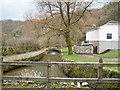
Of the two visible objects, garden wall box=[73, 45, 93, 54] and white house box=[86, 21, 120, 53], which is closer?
white house box=[86, 21, 120, 53]

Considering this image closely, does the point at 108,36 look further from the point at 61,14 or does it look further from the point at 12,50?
the point at 12,50

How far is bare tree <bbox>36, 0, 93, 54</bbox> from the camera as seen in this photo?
19.8 ft

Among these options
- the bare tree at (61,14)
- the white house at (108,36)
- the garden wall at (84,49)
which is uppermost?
the bare tree at (61,14)

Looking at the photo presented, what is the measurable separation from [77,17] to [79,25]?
64 cm

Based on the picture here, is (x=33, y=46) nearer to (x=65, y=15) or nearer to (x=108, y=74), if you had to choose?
(x=65, y=15)

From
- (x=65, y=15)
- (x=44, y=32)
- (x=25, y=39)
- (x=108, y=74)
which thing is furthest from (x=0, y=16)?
(x=25, y=39)

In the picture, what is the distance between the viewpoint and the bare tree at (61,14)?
603 centimetres

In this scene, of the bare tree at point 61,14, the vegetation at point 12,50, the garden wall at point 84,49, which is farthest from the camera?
the garden wall at point 84,49

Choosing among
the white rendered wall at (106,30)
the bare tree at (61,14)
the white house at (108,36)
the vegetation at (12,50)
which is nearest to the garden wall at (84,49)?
the white house at (108,36)

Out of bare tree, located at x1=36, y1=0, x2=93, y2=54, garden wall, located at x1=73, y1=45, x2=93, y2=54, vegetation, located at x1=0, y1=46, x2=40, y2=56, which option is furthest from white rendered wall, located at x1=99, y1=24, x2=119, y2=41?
vegetation, located at x1=0, y1=46, x2=40, y2=56

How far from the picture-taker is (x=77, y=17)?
6.98m

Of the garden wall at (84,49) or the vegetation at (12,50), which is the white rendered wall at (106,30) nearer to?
the garden wall at (84,49)

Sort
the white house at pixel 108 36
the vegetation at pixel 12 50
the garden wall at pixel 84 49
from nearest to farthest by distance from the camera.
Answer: the vegetation at pixel 12 50 → the white house at pixel 108 36 → the garden wall at pixel 84 49

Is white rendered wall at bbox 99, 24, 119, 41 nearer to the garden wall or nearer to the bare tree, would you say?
the garden wall
